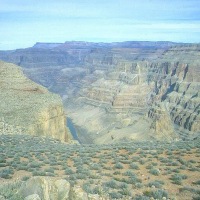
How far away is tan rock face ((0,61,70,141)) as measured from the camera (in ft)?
143

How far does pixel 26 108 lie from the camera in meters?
47.4

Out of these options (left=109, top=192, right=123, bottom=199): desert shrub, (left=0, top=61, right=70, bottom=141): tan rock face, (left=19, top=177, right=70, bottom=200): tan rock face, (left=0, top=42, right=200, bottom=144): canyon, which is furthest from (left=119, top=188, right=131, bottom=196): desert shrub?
(left=0, top=42, right=200, bottom=144): canyon

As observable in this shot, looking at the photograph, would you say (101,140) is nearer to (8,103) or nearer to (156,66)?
(8,103)

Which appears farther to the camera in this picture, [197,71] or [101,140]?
[197,71]

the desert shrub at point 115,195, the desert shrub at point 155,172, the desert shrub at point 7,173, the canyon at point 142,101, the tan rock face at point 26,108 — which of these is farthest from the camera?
the canyon at point 142,101

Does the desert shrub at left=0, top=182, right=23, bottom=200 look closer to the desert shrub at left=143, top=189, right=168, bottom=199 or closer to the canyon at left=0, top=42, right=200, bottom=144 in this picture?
the desert shrub at left=143, top=189, right=168, bottom=199

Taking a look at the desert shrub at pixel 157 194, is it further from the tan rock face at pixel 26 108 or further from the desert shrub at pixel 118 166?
the tan rock face at pixel 26 108

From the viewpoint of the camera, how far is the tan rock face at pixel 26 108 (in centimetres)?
4366

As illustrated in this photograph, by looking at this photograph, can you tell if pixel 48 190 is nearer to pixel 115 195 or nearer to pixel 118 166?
pixel 115 195

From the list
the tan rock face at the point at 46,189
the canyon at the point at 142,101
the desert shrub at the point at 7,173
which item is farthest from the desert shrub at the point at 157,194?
the canyon at the point at 142,101

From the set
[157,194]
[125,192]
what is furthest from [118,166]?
[157,194]

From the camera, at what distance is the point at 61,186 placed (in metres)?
9.12

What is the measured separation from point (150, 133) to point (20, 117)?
1904 inches

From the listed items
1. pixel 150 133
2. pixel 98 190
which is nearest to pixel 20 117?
pixel 98 190
